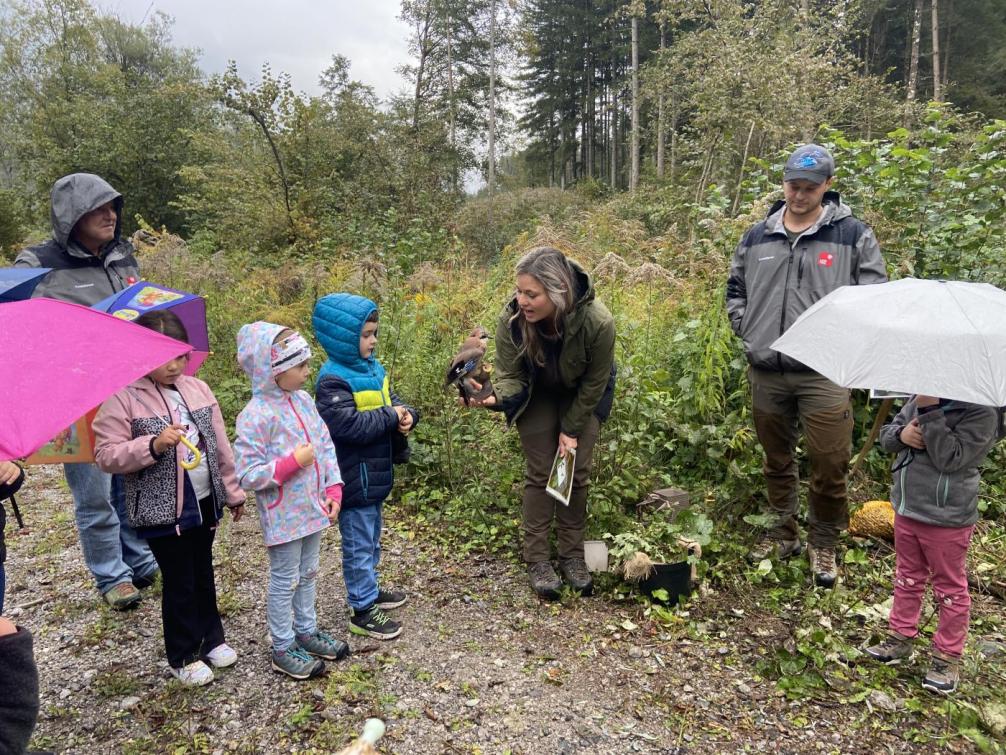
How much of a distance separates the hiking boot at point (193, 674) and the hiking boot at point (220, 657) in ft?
0.24

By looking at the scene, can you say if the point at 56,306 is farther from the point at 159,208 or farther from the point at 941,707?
the point at 159,208

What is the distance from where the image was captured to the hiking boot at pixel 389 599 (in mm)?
3252

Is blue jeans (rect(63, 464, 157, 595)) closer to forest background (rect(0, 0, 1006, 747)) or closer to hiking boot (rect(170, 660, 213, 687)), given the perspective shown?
hiking boot (rect(170, 660, 213, 687))

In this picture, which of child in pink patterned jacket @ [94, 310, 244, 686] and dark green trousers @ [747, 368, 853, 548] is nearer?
child in pink patterned jacket @ [94, 310, 244, 686]

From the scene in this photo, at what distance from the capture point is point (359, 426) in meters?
2.72

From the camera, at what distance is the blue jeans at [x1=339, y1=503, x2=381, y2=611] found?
2904mm

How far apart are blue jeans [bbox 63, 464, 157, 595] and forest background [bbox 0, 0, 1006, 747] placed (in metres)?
1.67

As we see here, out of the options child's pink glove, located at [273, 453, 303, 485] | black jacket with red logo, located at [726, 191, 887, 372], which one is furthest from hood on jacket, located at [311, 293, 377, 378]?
black jacket with red logo, located at [726, 191, 887, 372]

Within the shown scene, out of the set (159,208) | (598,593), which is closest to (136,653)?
(598,593)

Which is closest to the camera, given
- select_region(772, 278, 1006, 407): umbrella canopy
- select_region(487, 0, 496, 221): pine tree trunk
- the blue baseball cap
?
select_region(772, 278, 1006, 407): umbrella canopy

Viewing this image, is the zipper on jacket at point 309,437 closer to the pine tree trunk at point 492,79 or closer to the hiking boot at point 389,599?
the hiking boot at point 389,599

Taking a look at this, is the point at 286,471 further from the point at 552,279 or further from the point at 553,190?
the point at 553,190

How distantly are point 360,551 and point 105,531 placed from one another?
4.71 feet

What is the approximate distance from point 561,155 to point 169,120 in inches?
837
